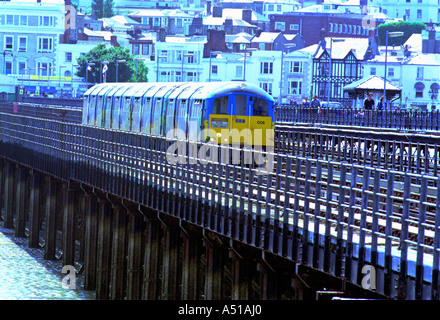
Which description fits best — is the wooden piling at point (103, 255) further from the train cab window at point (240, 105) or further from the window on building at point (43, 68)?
the window on building at point (43, 68)

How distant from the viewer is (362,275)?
1566 cm

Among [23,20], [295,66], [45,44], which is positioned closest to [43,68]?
[45,44]

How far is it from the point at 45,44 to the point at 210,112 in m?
121

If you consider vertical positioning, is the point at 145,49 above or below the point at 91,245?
above

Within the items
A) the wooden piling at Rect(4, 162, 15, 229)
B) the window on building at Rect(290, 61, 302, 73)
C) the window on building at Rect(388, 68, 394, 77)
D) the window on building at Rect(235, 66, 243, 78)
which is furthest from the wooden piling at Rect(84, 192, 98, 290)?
the window on building at Rect(290, 61, 302, 73)

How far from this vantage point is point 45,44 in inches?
5999

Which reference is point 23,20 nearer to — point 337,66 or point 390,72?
point 337,66

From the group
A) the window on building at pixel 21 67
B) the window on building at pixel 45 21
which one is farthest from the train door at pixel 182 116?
the window on building at pixel 45 21

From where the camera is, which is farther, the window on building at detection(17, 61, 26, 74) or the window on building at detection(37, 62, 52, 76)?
the window on building at detection(37, 62, 52, 76)

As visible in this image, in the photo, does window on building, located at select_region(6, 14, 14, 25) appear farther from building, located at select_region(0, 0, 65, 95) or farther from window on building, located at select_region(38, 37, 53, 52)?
window on building, located at select_region(38, 37, 53, 52)

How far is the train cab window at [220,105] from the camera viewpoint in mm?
35156

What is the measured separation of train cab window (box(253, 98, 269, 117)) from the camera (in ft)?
120
